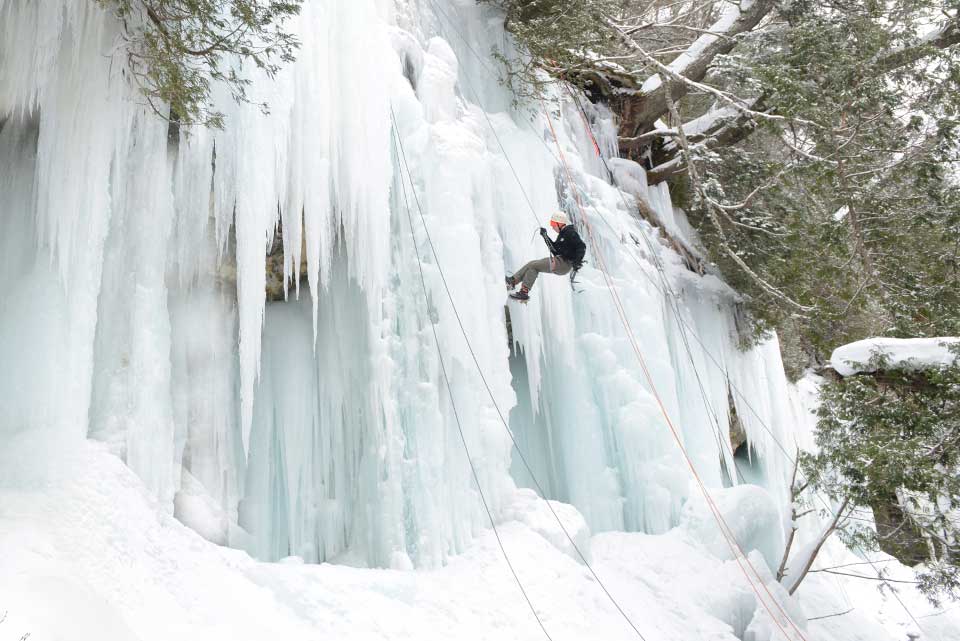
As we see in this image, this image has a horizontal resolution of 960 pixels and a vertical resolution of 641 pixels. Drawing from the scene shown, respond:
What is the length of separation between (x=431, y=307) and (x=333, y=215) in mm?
1075

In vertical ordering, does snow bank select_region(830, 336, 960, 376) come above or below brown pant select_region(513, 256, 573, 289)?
below

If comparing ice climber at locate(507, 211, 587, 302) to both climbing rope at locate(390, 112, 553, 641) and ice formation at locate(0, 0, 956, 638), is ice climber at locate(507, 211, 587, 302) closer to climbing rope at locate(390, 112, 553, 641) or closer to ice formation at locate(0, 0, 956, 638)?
ice formation at locate(0, 0, 956, 638)

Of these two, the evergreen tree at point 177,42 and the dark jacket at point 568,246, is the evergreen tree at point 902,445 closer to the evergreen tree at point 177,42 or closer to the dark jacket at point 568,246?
the dark jacket at point 568,246

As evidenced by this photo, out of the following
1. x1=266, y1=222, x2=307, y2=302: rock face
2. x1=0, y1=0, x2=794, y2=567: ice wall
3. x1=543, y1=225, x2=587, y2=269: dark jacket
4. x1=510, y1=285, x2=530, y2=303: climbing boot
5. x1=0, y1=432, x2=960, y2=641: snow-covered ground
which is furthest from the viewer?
x1=510, y1=285, x2=530, y2=303: climbing boot

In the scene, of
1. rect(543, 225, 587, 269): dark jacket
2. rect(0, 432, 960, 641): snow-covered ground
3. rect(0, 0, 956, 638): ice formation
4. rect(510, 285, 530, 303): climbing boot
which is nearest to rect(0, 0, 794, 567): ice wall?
rect(0, 0, 956, 638): ice formation

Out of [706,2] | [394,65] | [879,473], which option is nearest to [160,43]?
[394,65]

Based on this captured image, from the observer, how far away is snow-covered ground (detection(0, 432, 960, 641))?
3457 mm

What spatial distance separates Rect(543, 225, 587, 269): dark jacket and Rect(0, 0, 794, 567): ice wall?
24.2 inches

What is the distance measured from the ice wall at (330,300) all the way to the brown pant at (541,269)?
0.22m

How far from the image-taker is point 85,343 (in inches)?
174

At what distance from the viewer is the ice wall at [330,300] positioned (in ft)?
14.9

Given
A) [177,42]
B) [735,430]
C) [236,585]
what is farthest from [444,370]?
[735,430]

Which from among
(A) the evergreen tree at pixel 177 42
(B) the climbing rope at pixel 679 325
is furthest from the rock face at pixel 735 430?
(A) the evergreen tree at pixel 177 42

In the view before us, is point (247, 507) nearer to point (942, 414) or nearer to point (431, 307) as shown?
point (431, 307)
